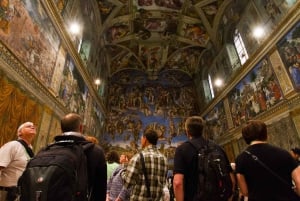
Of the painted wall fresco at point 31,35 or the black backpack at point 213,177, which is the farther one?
the painted wall fresco at point 31,35

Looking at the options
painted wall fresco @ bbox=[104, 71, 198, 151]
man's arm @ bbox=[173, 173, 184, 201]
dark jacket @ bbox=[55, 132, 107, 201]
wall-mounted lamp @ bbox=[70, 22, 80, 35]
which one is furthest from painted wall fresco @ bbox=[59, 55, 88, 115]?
man's arm @ bbox=[173, 173, 184, 201]

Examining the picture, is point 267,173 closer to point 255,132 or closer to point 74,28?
point 255,132

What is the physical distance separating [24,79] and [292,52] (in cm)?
944

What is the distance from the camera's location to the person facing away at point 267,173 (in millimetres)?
1853

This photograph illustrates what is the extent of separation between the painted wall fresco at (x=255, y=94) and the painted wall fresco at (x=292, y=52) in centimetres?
90

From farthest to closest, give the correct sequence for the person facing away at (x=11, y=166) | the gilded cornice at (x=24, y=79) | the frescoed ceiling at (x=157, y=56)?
the frescoed ceiling at (x=157, y=56), the gilded cornice at (x=24, y=79), the person facing away at (x=11, y=166)

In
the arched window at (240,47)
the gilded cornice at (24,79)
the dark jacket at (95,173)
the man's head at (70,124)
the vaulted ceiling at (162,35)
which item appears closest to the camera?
the dark jacket at (95,173)

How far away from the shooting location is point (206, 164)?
85.3 inches

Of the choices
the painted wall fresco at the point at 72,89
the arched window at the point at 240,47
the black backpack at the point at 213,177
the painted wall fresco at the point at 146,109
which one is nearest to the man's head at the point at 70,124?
the black backpack at the point at 213,177

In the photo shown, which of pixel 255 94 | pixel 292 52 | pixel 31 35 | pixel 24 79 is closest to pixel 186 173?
pixel 24 79

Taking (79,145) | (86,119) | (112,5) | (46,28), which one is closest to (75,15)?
(46,28)

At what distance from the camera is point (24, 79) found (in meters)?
5.99

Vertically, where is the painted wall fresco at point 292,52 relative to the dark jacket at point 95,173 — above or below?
above

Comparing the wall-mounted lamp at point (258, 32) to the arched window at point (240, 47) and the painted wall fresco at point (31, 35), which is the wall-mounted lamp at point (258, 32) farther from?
the painted wall fresco at point (31, 35)
